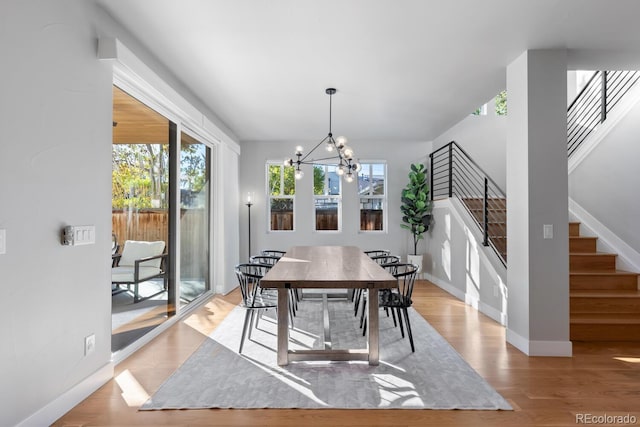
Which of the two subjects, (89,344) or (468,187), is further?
(468,187)

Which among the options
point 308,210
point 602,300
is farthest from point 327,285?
point 308,210

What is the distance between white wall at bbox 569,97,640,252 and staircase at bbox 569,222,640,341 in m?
0.44

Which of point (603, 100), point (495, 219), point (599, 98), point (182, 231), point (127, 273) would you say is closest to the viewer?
point (127, 273)

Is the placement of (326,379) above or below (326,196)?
below

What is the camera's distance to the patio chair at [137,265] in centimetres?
306

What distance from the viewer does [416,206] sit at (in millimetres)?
6590

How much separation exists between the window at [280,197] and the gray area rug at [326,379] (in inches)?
143

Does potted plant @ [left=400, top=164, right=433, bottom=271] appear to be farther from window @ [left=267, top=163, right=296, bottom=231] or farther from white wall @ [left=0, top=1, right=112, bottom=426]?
white wall @ [left=0, top=1, right=112, bottom=426]

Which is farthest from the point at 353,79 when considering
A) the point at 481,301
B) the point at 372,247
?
the point at 372,247

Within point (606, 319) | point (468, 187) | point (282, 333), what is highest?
point (468, 187)

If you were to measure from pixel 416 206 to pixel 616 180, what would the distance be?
2919 mm

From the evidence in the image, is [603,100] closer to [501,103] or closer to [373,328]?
[373,328]

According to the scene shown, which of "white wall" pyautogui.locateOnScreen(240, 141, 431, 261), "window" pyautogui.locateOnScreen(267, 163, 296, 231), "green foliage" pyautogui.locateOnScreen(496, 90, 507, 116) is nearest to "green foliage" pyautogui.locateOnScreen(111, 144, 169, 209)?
"white wall" pyautogui.locateOnScreen(240, 141, 431, 261)

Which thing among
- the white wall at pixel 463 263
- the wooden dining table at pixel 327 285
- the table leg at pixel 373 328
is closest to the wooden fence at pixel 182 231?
the wooden dining table at pixel 327 285
